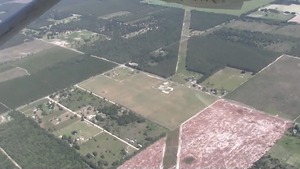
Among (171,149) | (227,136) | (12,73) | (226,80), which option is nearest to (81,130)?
(171,149)

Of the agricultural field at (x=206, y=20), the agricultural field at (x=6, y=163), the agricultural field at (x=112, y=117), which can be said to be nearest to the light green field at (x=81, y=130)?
the agricultural field at (x=112, y=117)

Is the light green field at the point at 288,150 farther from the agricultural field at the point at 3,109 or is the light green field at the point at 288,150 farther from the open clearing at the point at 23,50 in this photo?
the open clearing at the point at 23,50

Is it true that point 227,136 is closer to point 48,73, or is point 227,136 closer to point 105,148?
point 105,148

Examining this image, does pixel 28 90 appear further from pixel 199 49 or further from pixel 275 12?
pixel 275 12

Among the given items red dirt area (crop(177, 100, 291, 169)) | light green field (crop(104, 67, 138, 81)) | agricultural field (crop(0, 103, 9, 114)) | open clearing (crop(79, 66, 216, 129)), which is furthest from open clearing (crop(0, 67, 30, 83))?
red dirt area (crop(177, 100, 291, 169))

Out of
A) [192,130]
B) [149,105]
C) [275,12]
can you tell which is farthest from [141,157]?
[275,12]

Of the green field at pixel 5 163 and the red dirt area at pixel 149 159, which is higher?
the red dirt area at pixel 149 159
